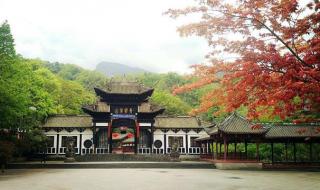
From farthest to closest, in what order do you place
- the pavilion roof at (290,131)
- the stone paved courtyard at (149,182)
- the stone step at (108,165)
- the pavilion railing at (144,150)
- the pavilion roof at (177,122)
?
the pavilion roof at (177,122) < the pavilion railing at (144,150) < the pavilion roof at (290,131) < the stone step at (108,165) < the stone paved courtyard at (149,182)

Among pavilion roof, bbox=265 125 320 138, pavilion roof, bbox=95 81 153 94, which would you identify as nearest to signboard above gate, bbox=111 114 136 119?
pavilion roof, bbox=95 81 153 94

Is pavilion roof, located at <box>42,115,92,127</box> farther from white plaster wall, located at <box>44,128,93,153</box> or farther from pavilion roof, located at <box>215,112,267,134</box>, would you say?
pavilion roof, located at <box>215,112,267,134</box>

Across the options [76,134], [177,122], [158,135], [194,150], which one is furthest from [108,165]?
[177,122]

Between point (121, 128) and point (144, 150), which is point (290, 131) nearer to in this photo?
point (144, 150)

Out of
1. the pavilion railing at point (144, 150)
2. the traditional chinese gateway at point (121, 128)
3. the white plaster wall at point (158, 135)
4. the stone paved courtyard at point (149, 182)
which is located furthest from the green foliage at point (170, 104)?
the stone paved courtyard at point (149, 182)

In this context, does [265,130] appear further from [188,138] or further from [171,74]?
[171,74]

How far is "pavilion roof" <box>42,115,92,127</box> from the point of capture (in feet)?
119

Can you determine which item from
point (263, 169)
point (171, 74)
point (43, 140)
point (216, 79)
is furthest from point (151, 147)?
point (171, 74)

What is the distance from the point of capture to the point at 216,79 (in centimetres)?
841

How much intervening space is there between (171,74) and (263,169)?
66624 millimetres

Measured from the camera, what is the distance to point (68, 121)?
37.0m

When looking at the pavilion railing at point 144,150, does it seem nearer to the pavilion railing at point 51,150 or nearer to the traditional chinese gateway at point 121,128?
the traditional chinese gateway at point 121,128

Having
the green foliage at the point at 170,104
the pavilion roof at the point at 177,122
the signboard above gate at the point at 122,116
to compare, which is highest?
the green foliage at the point at 170,104

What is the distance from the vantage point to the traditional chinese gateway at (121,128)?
35625 millimetres
